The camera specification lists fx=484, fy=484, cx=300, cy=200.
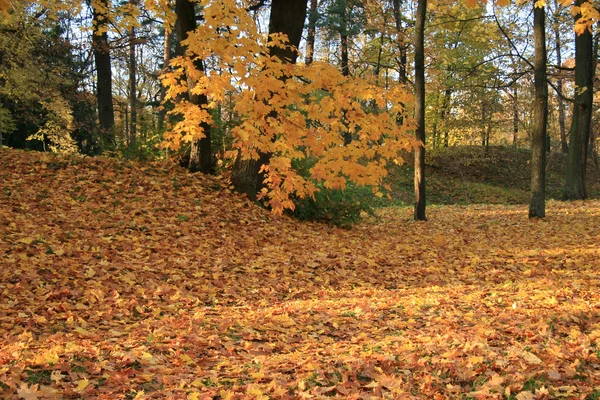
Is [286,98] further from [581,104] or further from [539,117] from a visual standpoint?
[581,104]

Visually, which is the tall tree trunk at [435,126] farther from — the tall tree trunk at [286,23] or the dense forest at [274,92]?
the tall tree trunk at [286,23]

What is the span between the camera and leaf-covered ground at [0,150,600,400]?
10.6ft

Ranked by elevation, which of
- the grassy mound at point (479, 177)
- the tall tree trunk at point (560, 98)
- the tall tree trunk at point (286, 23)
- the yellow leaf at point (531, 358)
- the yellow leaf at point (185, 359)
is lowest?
the yellow leaf at point (185, 359)

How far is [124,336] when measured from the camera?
4.27 m

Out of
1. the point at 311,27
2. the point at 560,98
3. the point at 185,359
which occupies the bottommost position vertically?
the point at 185,359

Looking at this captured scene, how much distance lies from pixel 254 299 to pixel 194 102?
4.71m

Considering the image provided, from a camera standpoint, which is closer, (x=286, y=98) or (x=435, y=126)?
(x=286, y=98)

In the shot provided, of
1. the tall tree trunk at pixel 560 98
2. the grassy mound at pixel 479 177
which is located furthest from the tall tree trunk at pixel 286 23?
the tall tree trunk at pixel 560 98

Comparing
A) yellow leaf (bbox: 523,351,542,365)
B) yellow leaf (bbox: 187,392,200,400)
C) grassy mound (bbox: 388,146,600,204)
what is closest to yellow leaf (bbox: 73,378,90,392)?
yellow leaf (bbox: 187,392,200,400)

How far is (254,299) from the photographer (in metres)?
5.73

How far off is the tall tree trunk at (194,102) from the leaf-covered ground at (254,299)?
381mm

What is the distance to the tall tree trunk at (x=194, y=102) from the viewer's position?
9017mm

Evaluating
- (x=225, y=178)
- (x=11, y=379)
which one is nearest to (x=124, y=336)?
(x=11, y=379)

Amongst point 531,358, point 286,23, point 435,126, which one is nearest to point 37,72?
point 286,23
